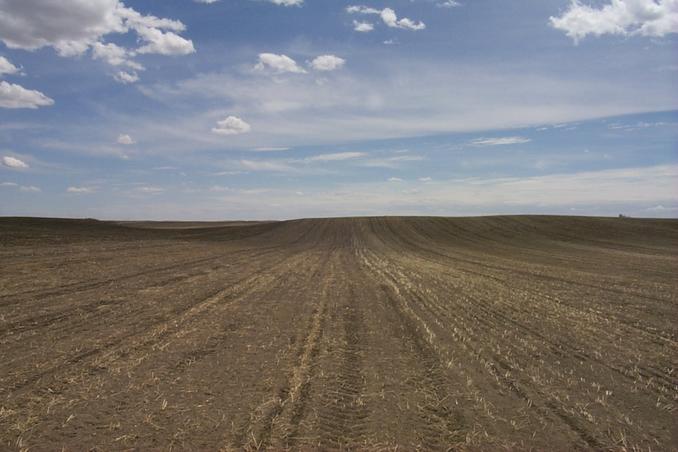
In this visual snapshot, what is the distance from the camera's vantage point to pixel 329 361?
8.20 metres

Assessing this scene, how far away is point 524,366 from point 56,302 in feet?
38.5

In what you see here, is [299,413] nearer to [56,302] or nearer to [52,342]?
[52,342]

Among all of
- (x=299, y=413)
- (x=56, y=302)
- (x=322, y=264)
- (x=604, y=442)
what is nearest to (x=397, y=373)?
(x=299, y=413)

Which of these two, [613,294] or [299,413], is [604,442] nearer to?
[299,413]

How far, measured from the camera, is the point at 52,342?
892cm

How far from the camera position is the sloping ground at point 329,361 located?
5.59m

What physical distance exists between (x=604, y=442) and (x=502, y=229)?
54.2 m

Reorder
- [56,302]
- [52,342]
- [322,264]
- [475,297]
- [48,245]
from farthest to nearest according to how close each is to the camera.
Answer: [48,245] < [322,264] < [475,297] < [56,302] < [52,342]

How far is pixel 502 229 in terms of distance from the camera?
5697 cm

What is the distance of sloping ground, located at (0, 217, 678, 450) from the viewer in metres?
5.59

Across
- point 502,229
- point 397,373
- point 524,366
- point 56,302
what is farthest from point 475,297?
point 502,229

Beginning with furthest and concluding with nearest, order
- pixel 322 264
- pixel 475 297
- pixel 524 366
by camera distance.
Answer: pixel 322 264
pixel 475 297
pixel 524 366

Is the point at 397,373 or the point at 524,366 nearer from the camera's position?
the point at 397,373

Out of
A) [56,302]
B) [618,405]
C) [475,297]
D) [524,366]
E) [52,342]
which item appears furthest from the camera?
[475,297]
